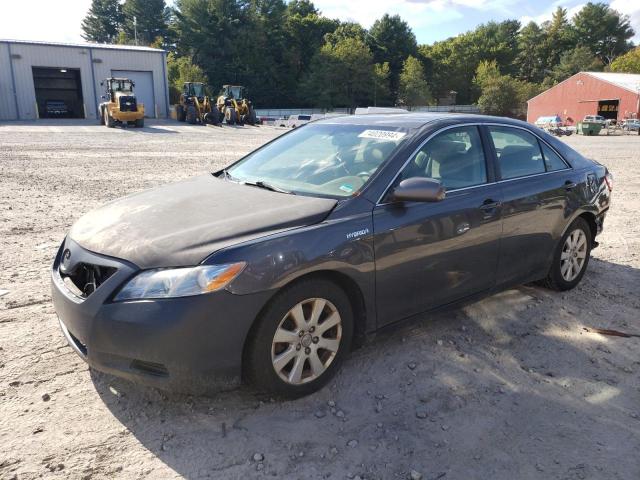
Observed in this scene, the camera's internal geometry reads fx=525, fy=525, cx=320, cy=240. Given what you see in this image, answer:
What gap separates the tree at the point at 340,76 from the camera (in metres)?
69.4

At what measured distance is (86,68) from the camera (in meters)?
42.2

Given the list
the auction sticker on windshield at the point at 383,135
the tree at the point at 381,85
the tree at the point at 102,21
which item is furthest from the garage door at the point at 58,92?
the tree at the point at 102,21

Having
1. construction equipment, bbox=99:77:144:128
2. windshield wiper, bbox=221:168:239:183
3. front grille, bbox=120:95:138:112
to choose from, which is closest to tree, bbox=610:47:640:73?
construction equipment, bbox=99:77:144:128

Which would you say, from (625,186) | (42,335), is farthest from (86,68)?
(42,335)

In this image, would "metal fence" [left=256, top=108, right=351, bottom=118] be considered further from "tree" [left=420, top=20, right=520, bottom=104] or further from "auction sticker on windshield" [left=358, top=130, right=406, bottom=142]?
"auction sticker on windshield" [left=358, top=130, right=406, bottom=142]

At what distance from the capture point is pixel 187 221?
3029 mm

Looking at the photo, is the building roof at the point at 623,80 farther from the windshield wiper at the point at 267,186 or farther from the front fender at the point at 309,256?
the front fender at the point at 309,256

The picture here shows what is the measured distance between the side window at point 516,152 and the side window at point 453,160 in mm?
230

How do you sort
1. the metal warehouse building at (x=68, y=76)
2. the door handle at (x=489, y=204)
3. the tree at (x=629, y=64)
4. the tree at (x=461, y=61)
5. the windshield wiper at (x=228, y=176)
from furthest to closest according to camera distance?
the tree at (x=461, y=61)
the tree at (x=629, y=64)
the metal warehouse building at (x=68, y=76)
the windshield wiper at (x=228, y=176)
the door handle at (x=489, y=204)

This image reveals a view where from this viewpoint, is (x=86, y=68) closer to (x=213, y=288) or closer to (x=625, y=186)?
(x=625, y=186)

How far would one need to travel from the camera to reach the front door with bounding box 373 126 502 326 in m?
3.26

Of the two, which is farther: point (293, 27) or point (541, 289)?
point (293, 27)

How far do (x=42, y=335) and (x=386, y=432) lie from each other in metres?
2.51

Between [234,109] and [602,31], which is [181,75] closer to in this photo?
[234,109]
